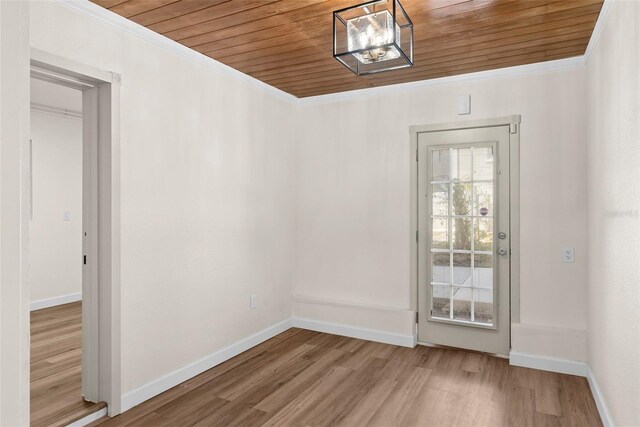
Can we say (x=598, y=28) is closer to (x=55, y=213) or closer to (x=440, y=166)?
(x=440, y=166)

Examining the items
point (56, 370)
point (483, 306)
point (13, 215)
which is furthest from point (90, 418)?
point (483, 306)

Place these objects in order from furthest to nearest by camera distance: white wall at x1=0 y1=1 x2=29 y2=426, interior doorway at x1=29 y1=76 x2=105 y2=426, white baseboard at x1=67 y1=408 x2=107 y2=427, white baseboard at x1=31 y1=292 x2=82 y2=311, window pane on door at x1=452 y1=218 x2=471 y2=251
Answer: white baseboard at x1=31 y1=292 x2=82 y2=311, interior doorway at x1=29 y1=76 x2=105 y2=426, window pane on door at x1=452 y1=218 x2=471 y2=251, white baseboard at x1=67 y1=408 x2=107 y2=427, white wall at x1=0 y1=1 x2=29 y2=426

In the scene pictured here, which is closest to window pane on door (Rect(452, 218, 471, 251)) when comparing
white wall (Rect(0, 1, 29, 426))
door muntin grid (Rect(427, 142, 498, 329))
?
door muntin grid (Rect(427, 142, 498, 329))

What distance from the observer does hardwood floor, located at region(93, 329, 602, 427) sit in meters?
2.71

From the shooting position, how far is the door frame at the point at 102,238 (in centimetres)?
271

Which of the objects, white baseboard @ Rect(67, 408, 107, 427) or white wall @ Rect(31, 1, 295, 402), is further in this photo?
white wall @ Rect(31, 1, 295, 402)

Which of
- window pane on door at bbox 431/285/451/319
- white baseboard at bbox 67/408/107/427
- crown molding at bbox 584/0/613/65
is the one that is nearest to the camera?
crown molding at bbox 584/0/613/65

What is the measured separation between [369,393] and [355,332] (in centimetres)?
127

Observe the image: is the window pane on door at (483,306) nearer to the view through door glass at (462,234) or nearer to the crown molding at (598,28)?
the view through door glass at (462,234)

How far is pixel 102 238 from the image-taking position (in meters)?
2.73

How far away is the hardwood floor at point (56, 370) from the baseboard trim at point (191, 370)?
0.20 meters

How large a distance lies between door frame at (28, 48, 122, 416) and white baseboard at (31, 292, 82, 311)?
3208 mm

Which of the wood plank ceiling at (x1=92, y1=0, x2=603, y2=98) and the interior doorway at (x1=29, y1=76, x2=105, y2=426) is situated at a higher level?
the wood plank ceiling at (x1=92, y1=0, x2=603, y2=98)

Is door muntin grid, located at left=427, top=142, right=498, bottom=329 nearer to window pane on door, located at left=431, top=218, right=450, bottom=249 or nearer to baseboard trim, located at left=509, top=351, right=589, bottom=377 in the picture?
window pane on door, located at left=431, top=218, right=450, bottom=249
